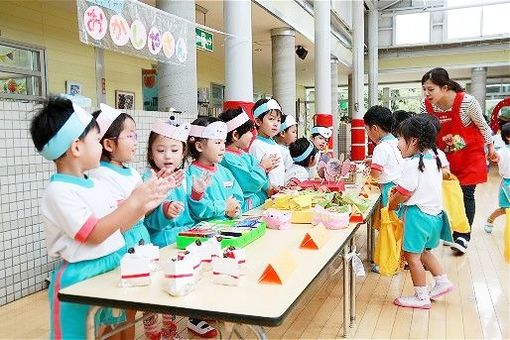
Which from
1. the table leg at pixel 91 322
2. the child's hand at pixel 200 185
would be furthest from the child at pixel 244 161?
the table leg at pixel 91 322

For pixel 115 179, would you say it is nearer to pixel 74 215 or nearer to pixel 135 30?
pixel 74 215

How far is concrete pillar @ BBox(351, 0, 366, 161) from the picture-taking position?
477 inches

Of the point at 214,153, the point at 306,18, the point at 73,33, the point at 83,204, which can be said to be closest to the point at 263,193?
the point at 214,153

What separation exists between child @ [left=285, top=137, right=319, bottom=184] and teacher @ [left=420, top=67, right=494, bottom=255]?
1122mm

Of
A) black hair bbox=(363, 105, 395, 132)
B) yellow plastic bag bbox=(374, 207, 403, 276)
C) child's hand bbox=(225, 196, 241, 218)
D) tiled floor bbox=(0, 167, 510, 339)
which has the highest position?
black hair bbox=(363, 105, 395, 132)

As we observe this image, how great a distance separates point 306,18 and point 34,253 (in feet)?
26.8

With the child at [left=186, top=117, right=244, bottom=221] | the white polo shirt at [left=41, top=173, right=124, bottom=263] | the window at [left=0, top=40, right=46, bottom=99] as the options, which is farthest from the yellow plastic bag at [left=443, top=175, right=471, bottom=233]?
the window at [left=0, top=40, right=46, bottom=99]

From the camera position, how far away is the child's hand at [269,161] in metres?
3.37

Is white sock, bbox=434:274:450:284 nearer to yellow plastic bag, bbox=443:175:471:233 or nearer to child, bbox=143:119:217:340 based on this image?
yellow plastic bag, bbox=443:175:471:233

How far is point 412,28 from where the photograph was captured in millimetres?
16156

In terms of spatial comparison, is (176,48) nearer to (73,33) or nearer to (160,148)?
(160,148)

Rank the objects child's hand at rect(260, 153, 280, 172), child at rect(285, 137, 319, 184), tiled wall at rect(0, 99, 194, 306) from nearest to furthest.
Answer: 1. tiled wall at rect(0, 99, 194, 306)
2. child's hand at rect(260, 153, 280, 172)
3. child at rect(285, 137, 319, 184)

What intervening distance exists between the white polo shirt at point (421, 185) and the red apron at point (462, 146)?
1266 millimetres

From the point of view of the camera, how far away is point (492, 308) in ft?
10.1
